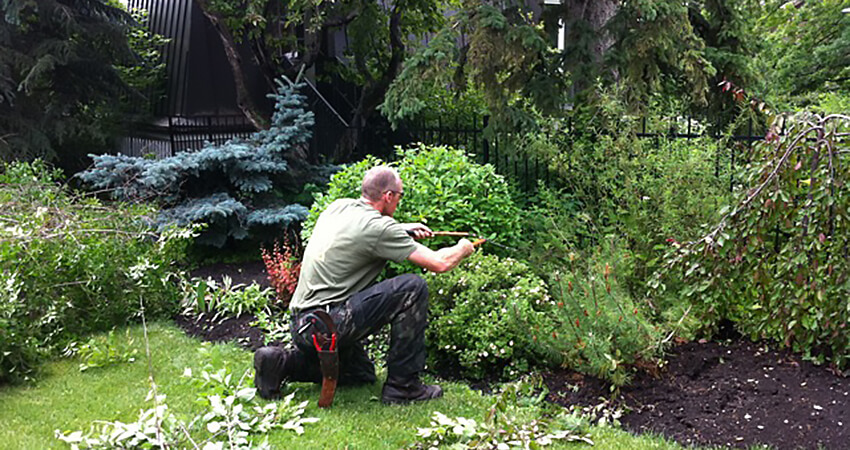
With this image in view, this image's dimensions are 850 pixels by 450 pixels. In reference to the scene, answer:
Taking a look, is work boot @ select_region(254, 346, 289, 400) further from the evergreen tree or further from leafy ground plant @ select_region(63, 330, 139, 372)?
the evergreen tree

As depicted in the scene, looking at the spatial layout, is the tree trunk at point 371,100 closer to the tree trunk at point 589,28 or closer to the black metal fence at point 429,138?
the black metal fence at point 429,138

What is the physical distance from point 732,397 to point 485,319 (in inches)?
64.6

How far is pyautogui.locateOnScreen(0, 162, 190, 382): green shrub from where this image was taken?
5.06 m

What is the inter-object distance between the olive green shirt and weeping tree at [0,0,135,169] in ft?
21.4

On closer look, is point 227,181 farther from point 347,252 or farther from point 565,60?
point 347,252

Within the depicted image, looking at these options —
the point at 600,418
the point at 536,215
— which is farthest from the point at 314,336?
the point at 536,215

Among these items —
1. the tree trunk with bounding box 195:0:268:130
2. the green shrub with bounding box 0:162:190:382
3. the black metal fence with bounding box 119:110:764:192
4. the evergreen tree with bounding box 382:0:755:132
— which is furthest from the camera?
the tree trunk with bounding box 195:0:268:130

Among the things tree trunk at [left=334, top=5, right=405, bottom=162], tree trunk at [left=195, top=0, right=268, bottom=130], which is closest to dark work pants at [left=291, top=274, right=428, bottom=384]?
tree trunk at [left=334, top=5, right=405, bottom=162]

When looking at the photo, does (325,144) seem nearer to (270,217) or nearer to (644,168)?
(270,217)

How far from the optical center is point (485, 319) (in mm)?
5059

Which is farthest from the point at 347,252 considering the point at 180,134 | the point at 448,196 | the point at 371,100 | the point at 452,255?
the point at 180,134

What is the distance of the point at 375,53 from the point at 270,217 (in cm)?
379

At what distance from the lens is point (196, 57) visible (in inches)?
432

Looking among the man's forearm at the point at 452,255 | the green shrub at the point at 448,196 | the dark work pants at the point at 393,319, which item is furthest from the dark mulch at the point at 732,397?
the green shrub at the point at 448,196
